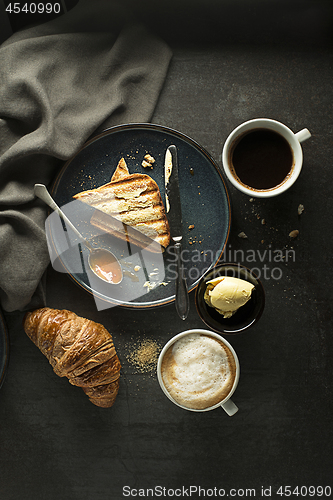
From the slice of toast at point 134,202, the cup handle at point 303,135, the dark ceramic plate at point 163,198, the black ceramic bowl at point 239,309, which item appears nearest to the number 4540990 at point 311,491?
the black ceramic bowl at point 239,309

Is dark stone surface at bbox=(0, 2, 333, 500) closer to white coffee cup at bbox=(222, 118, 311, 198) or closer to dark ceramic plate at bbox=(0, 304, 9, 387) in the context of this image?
dark ceramic plate at bbox=(0, 304, 9, 387)

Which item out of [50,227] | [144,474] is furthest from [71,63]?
[144,474]

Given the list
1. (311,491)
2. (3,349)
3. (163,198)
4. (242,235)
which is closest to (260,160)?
(242,235)

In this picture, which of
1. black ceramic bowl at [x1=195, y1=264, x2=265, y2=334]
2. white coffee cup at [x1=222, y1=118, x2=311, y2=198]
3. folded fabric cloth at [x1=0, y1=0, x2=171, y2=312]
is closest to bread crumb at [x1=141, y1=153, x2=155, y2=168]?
folded fabric cloth at [x1=0, y1=0, x2=171, y2=312]

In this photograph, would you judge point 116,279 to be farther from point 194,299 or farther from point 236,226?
point 236,226

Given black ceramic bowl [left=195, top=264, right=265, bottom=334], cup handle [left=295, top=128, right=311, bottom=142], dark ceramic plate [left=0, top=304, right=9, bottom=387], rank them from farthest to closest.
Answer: dark ceramic plate [left=0, top=304, right=9, bottom=387] → black ceramic bowl [left=195, top=264, right=265, bottom=334] → cup handle [left=295, top=128, right=311, bottom=142]
